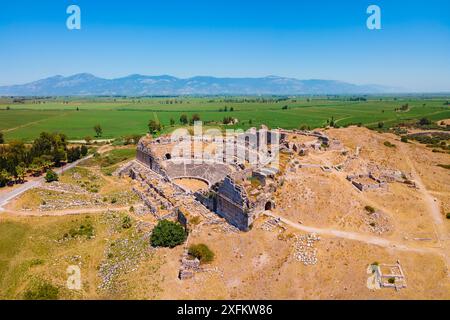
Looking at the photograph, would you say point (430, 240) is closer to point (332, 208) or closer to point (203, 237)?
point (332, 208)

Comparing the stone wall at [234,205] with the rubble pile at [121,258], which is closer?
the rubble pile at [121,258]

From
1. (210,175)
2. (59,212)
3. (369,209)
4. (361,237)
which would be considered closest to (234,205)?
(361,237)

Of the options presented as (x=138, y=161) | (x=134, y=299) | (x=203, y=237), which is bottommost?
(x=134, y=299)

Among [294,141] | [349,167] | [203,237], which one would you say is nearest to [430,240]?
[349,167]

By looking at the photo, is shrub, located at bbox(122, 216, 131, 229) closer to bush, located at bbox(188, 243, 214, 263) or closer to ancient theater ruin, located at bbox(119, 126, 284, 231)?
ancient theater ruin, located at bbox(119, 126, 284, 231)

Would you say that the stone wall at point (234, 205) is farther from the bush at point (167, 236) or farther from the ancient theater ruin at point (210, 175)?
the bush at point (167, 236)

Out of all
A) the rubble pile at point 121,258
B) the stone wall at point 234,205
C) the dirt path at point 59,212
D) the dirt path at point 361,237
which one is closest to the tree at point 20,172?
the dirt path at point 59,212
